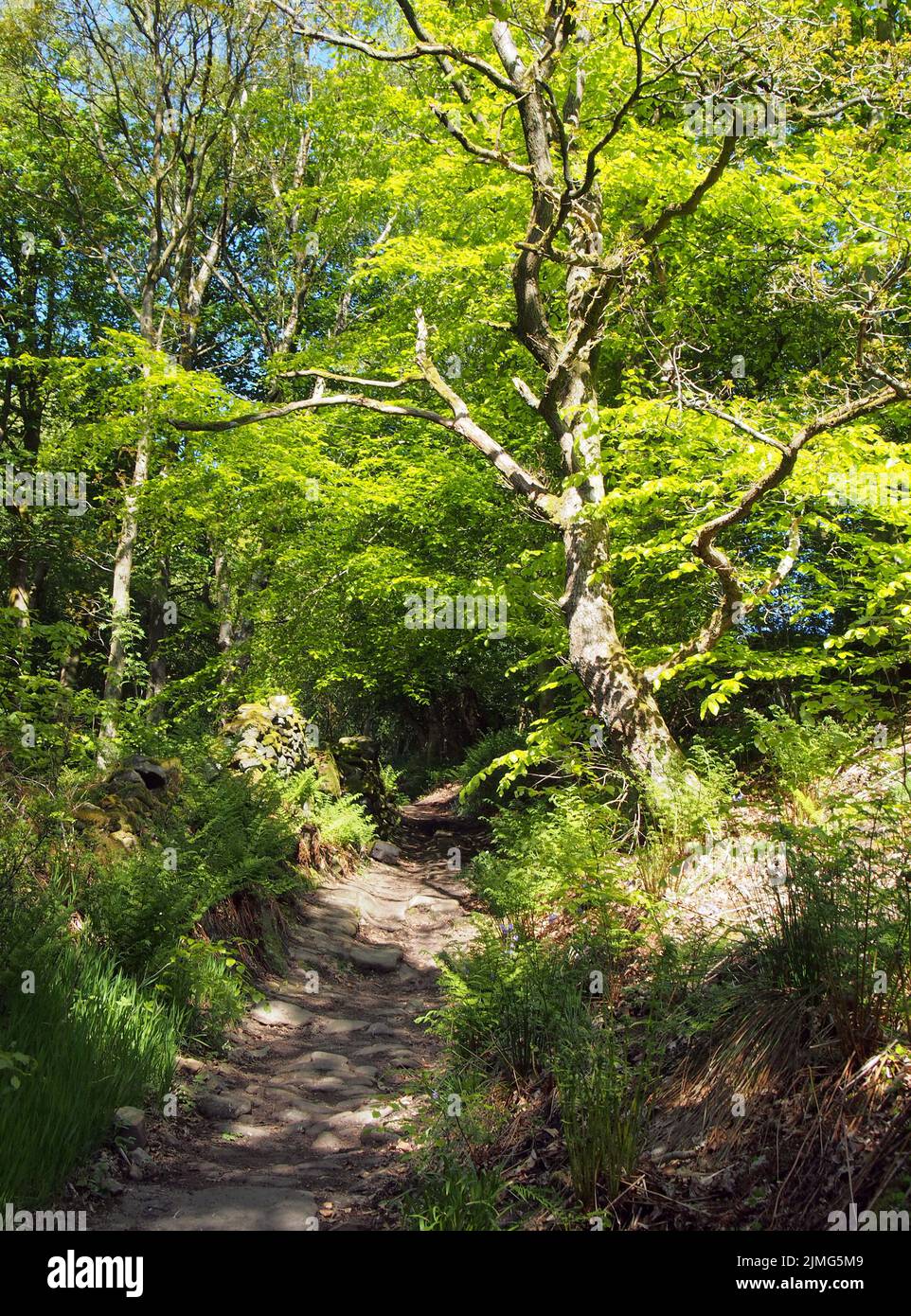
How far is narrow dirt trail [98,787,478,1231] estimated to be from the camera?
12.5ft

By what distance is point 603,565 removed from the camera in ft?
26.2

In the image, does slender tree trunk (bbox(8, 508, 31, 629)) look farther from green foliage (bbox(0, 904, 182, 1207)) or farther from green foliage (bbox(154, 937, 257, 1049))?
green foliage (bbox(0, 904, 182, 1207))

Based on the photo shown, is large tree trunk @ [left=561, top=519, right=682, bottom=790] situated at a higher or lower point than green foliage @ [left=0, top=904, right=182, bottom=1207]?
higher

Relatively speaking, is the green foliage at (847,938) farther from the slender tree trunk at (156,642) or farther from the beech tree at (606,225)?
the slender tree trunk at (156,642)

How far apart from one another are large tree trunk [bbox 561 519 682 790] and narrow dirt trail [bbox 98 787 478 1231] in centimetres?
251

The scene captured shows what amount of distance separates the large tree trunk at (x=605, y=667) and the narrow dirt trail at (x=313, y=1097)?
2515 millimetres

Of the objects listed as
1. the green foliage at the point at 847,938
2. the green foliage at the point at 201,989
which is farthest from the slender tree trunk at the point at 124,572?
the green foliage at the point at 847,938

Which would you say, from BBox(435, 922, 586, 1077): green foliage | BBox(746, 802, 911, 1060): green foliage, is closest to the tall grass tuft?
BBox(435, 922, 586, 1077): green foliage

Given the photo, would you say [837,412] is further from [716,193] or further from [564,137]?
[716,193]

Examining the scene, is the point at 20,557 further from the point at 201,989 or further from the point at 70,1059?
the point at 70,1059

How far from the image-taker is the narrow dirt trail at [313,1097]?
3812mm

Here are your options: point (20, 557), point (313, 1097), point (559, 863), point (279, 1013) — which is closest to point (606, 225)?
point (559, 863)

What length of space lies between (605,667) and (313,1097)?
4.27m

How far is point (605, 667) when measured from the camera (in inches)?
317
